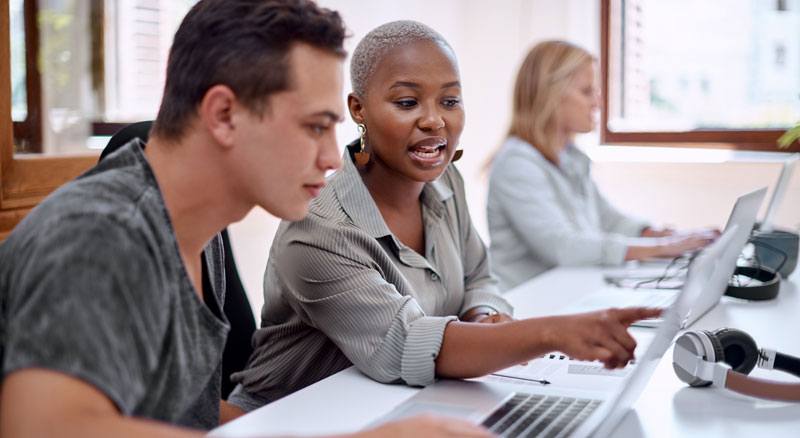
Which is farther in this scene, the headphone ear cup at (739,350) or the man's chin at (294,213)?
the headphone ear cup at (739,350)

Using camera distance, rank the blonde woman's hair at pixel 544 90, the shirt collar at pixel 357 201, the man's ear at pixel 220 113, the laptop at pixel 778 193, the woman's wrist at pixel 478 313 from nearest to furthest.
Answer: the man's ear at pixel 220 113 → the shirt collar at pixel 357 201 → the woman's wrist at pixel 478 313 → the laptop at pixel 778 193 → the blonde woman's hair at pixel 544 90

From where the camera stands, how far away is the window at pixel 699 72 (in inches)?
150

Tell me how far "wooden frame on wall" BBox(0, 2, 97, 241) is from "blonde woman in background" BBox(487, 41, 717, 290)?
1393 mm

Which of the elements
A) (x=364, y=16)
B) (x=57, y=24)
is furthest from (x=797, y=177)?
(x=57, y=24)

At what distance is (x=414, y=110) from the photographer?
1.36 m

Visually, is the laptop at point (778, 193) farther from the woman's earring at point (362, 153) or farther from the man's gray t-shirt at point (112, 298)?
the man's gray t-shirt at point (112, 298)

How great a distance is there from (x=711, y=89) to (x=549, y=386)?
3342 millimetres

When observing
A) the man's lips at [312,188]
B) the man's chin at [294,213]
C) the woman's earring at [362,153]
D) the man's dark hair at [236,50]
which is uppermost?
the man's dark hair at [236,50]

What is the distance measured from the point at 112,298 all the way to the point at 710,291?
1130 millimetres

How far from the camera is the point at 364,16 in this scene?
351 cm

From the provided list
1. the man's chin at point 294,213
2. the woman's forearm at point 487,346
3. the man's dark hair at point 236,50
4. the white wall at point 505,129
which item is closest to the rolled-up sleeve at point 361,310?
the woman's forearm at point 487,346

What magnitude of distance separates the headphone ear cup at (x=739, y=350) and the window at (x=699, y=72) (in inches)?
116

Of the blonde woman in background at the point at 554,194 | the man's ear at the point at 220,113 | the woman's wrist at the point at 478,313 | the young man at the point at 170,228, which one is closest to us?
the young man at the point at 170,228

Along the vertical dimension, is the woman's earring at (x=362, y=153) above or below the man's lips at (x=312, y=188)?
above
